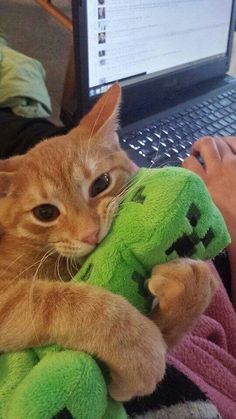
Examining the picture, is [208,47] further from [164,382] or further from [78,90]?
[164,382]

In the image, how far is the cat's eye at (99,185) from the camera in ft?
1.94

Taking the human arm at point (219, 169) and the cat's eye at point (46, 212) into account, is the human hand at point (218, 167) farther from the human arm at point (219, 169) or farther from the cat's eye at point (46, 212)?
the cat's eye at point (46, 212)

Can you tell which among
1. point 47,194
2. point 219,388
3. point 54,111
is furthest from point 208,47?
point 219,388

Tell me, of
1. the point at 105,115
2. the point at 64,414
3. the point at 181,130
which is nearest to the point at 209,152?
the point at 181,130

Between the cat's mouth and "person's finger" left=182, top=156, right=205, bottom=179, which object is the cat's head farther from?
"person's finger" left=182, top=156, right=205, bottom=179

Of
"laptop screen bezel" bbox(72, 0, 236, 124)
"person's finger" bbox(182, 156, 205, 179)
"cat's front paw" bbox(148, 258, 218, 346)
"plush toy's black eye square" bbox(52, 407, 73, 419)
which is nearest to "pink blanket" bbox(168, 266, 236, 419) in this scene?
"cat's front paw" bbox(148, 258, 218, 346)

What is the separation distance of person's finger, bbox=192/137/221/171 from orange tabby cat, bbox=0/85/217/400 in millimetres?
233

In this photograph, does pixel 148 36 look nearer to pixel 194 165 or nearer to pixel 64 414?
pixel 194 165

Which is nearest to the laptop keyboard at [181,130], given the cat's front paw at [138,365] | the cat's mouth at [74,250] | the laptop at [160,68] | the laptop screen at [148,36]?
the laptop at [160,68]

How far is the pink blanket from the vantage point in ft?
1.67

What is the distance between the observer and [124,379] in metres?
0.38

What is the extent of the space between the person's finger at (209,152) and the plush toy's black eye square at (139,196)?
40cm

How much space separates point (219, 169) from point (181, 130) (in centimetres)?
19

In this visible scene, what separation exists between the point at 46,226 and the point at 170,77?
2.25 ft
